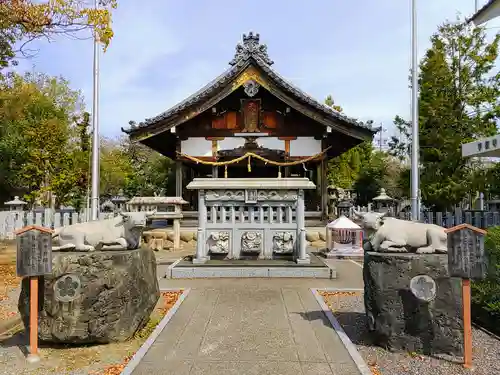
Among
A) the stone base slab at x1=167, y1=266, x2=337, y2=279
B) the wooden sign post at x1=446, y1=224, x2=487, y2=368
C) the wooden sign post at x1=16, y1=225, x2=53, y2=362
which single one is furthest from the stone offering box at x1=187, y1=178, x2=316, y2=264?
the wooden sign post at x1=446, y1=224, x2=487, y2=368

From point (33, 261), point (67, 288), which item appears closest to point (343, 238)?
point (67, 288)

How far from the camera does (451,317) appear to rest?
4754 millimetres

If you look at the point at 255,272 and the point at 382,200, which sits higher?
the point at 382,200

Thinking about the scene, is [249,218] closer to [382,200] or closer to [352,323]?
[352,323]

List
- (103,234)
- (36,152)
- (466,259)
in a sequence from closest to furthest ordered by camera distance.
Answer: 1. (466,259)
2. (103,234)
3. (36,152)

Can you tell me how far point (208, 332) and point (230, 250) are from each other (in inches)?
180

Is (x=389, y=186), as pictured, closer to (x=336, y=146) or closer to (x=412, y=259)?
(x=336, y=146)

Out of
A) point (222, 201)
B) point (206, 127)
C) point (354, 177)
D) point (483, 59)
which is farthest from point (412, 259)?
point (354, 177)

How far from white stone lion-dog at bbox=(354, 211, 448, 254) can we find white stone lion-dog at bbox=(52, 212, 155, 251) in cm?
355

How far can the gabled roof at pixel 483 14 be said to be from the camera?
53.0 feet

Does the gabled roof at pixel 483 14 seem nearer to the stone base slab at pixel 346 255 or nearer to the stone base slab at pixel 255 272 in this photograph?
the stone base slab at pixel 346 255

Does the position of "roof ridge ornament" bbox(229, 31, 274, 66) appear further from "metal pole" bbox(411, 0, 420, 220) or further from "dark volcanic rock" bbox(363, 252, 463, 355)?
"dark volcanic rock" bbox(363, 252, 463, 355)

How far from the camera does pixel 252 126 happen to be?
17734mm

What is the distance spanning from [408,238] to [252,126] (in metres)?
13.1
